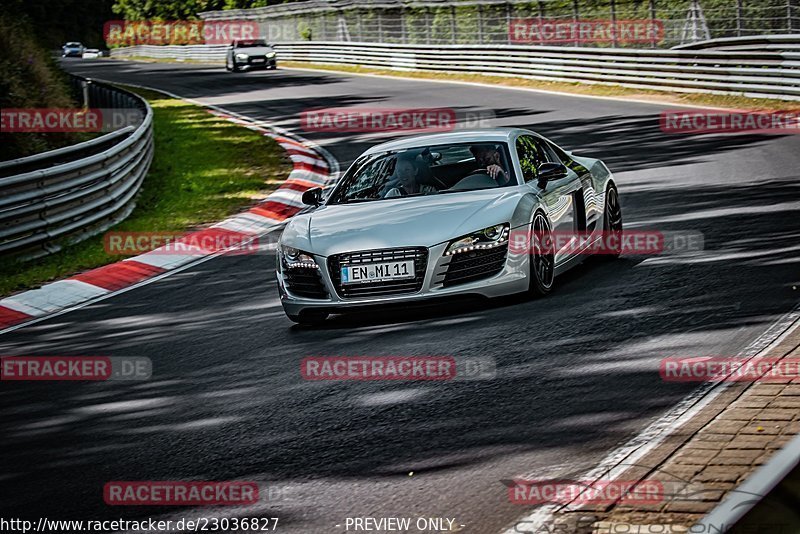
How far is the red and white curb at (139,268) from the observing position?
10945 millimetres

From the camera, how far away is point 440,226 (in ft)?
26.6

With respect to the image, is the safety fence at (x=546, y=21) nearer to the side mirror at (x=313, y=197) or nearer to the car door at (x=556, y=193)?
the car door at (x=556, y=193)

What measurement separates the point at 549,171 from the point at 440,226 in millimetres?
1184

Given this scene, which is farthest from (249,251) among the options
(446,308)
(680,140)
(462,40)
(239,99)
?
(462,40)

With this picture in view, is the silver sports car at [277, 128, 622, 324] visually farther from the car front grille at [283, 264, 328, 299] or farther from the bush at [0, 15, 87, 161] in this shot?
the bush at [0, 15, 87, 161]

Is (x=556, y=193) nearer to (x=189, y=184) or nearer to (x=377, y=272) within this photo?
(x=377, y=272)

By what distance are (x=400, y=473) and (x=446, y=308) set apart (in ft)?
12.2

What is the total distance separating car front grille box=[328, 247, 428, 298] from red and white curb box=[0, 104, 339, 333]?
3652 mm

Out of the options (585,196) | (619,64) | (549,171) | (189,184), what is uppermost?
(549,171)

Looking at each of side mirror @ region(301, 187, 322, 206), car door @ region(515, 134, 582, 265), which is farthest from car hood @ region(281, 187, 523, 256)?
side mirror @ region(301, 187, 322, 206)

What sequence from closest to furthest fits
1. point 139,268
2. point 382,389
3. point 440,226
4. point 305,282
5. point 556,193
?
point 382,389 → point 440,226 → point 305,282 → point 556,193 → point 139,268

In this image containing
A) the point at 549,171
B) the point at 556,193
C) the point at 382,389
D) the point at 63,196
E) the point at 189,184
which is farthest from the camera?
the point at 189,184

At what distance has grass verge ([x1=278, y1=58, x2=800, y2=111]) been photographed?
23.3 metres

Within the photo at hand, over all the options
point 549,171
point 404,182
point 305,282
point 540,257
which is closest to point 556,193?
point 549,171
